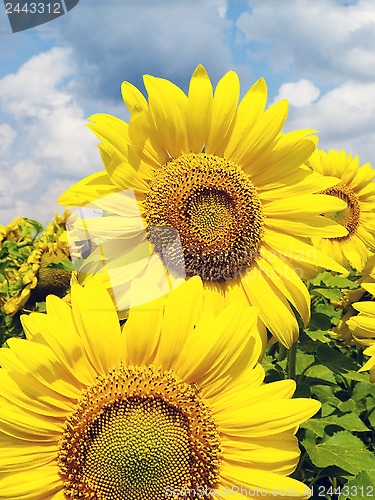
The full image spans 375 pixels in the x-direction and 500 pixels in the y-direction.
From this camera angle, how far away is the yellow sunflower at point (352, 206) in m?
5.88

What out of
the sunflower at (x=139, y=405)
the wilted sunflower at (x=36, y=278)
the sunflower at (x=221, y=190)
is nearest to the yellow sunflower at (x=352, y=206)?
the wilted sunflower at (x=36, y=278)

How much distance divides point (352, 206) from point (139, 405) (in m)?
4.79

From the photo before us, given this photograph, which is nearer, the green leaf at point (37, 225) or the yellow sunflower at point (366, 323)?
the yellow sunflower at point (366, 323)

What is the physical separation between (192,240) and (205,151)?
22.2 inches

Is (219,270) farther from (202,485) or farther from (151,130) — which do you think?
(202,485)

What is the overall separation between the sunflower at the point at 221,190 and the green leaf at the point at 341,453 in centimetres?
105

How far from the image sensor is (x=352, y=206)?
623 centimetres

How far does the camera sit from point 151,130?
2.66m

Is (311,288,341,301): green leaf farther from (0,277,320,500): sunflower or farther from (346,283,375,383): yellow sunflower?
(0,277,320,500): sunflower

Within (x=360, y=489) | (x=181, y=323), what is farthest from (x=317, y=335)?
(x=181, y=323)

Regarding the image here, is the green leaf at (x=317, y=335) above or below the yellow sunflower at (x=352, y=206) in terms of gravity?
below

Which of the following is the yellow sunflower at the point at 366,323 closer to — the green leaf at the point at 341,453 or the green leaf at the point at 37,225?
the green leaf at the point at 341,453

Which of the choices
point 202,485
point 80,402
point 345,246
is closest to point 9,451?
point 80,402

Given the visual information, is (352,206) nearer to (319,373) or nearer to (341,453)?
(319,373)
